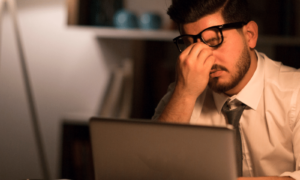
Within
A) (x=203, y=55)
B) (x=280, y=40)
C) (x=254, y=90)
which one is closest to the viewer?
(x=203, y=55)

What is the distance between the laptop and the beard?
552mm

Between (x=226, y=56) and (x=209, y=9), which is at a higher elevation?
(x=209, y=9)

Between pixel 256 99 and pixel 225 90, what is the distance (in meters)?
0.13

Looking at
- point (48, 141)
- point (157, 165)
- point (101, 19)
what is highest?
point (101, 19)

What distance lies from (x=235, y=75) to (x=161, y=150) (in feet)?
1.99

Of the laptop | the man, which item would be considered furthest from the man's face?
the laptop

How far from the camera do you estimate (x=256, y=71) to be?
1.28m

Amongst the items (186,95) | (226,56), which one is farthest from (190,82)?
(226,56)

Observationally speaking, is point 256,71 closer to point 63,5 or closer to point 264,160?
point 264,160

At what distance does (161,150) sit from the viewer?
0.74 m

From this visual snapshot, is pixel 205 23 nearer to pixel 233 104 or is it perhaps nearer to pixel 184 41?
pixel 184 41

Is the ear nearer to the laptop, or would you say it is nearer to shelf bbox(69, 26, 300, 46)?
shelf bbox(69, 26, 300, 46)

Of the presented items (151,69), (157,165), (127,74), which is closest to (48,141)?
(127,74)

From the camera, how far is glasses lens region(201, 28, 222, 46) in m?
1.18
